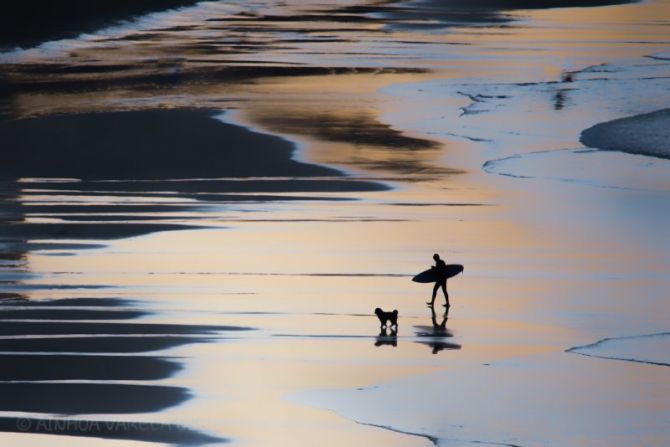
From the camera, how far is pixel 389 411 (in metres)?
10.6

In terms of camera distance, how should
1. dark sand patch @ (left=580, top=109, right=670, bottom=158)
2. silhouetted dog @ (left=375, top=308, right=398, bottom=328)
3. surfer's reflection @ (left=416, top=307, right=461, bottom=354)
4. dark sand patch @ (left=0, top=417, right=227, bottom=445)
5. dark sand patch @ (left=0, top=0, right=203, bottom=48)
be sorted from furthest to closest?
dark sand patch @ (left=0, top=0, right=203, bottom=48) → dark sand patch @ (left=580, top=109, right=670, bottom=158) → silhouetted dog @ (left=375, top=308, right=398, bottom=328) → surfer's reflection @ (left=416, top=307, right=461, bottom=354) → dark sand patch @ (left=0, top=417, right=227, bottom=445)

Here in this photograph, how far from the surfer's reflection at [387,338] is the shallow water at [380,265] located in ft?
0.10

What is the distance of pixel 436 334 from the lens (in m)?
12.7

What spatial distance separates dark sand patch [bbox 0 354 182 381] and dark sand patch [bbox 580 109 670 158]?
14.0 meters

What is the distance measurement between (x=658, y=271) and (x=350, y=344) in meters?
4.30

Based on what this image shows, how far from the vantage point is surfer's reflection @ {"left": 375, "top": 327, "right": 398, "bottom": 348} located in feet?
40.5

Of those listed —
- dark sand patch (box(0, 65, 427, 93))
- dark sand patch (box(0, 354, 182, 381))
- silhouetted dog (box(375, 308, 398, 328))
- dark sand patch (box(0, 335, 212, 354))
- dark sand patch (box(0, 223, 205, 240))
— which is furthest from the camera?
dark sand patch (box(0, 65, 427, 93))

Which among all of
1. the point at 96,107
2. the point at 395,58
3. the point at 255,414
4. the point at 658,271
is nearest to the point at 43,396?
the point at 255,414

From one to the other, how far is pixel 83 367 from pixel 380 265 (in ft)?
15.3

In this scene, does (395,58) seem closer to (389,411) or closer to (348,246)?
(348,246)

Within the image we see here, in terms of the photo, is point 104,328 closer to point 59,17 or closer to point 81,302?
point 81,302

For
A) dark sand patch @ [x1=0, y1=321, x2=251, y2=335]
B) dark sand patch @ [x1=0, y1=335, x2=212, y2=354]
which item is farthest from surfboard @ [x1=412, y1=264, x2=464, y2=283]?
dark sand patch @ [x1=0, y1=335, x2=212, y2=354]

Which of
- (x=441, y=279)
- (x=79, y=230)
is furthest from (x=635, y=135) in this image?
(x=441, y=279)

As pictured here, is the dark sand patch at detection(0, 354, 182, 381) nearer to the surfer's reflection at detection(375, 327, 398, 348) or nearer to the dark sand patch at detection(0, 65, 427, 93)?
the surfer's reflection at detection(375, 327, 398, 348)
